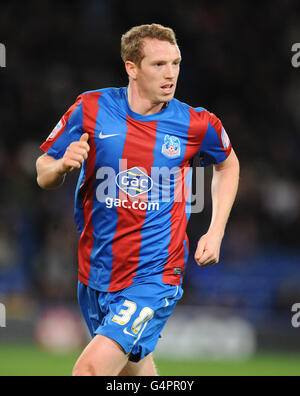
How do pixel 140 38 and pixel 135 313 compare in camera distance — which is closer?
pixel 135 313

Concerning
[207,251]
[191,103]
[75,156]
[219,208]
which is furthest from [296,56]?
[75,156]

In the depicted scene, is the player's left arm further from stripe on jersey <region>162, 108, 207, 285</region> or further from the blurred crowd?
the blurred crowd

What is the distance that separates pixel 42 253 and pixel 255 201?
10.5ft

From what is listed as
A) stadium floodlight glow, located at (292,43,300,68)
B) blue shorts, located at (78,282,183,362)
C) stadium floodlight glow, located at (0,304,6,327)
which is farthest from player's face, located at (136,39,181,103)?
stadium floodlight glow, located at (292,43,300,68)

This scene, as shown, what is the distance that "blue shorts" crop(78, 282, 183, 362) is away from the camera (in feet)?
13.8

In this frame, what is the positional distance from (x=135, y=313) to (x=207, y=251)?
1.71 ft

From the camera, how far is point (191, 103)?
1273cm

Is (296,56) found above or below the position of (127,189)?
above

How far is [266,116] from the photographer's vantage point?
13055 mm

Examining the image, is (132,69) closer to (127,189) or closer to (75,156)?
(127,189)

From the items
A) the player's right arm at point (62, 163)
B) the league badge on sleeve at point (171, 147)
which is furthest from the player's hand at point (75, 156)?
the league badge on sleeve at point (171, 147)

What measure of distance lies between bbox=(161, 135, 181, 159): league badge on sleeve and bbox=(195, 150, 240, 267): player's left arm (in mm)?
399

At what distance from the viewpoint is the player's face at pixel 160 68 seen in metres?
4.39
